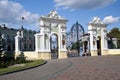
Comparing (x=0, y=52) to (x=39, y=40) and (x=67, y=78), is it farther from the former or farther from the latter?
(x=67, y=78)

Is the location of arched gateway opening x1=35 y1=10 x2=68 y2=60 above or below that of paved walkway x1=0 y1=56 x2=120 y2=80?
above

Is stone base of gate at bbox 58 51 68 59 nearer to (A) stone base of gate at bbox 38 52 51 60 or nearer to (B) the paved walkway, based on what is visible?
(A) stone base of gate at bbox 38 52 51 60

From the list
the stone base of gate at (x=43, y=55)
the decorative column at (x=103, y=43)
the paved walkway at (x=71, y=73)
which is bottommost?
the paved walkway at (x=71, y=73)

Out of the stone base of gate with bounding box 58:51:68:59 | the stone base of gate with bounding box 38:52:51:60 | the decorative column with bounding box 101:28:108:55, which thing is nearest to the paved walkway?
the stone base of gate with bounding box 38:52:51:60

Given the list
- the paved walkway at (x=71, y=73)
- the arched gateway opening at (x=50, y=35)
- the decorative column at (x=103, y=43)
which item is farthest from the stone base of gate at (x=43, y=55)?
the paved walkway at (x=71, y=73)

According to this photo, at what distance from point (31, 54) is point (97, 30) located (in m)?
12.9

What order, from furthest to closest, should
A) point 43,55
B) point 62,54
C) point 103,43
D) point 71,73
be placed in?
point 103,43
point 62,54
point 43,55
point 71,73

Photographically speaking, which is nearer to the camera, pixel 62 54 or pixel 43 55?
pixel 43 55

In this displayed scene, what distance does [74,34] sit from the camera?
3756 centimetres

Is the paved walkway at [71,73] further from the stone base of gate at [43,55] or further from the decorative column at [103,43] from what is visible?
the decorative column at [103,43]

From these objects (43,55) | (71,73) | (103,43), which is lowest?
(71,73)

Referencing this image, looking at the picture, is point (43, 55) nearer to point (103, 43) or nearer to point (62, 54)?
point (62, 54)

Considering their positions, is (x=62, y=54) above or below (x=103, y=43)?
below

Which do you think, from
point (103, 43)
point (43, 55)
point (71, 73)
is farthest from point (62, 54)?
point (71, 73)
